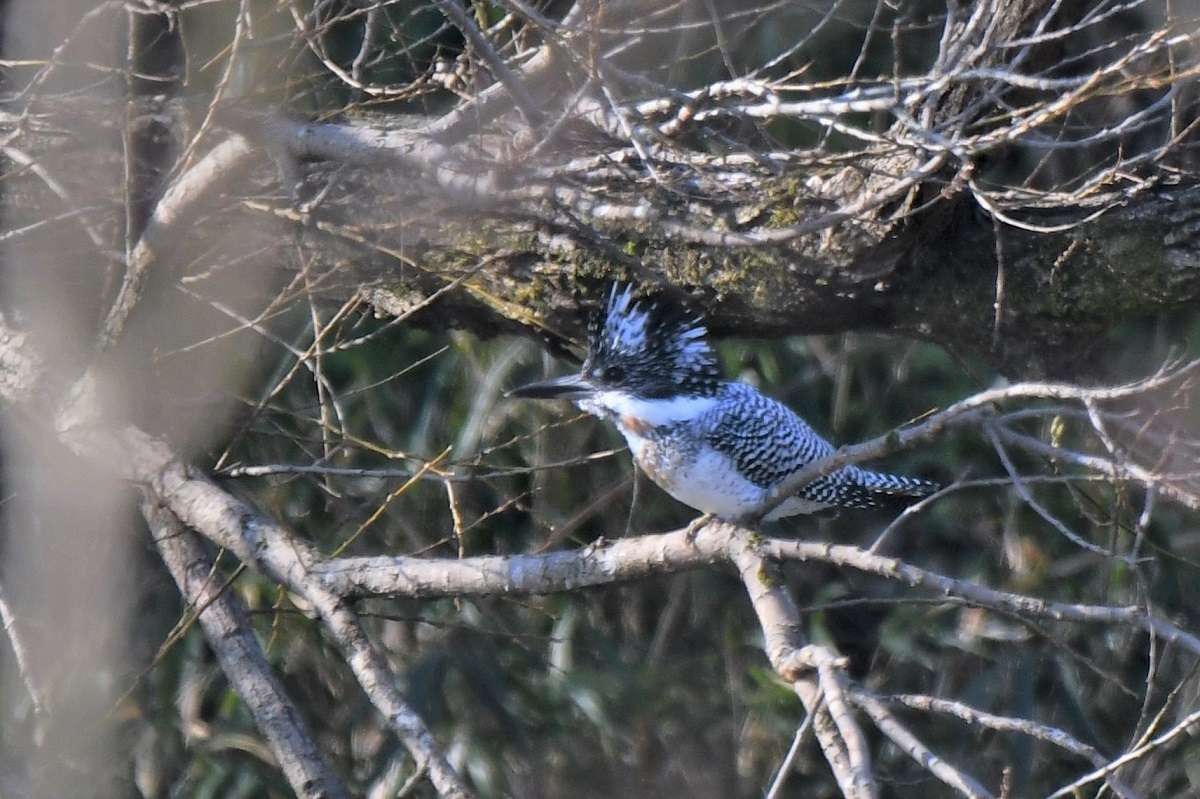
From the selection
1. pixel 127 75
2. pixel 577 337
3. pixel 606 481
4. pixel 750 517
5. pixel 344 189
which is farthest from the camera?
pixel 606 481

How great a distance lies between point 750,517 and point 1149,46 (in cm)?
77

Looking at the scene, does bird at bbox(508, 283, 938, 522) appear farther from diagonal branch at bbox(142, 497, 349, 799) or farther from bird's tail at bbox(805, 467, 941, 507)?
diagonal branch at bbox(142, 497, 349, 799)

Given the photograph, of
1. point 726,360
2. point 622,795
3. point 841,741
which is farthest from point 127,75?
point 622,795

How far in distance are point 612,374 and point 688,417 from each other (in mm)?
164

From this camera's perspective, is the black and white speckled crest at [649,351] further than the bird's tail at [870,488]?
No

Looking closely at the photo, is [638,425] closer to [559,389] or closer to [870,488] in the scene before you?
[559,389]

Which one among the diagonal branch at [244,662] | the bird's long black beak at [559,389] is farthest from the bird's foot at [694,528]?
the diagonal branch at [244,662]

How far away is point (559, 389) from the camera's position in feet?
7.68

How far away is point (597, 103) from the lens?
1771mm

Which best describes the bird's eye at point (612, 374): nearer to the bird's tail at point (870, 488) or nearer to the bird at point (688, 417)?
the bird at point (688, 417)

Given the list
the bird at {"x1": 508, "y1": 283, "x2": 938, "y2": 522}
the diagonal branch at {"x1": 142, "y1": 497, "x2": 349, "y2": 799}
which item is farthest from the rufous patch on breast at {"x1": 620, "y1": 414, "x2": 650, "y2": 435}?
the diagonal branch at {"x1": 142, "y1": 497, "x2": 349, "y2": 799}

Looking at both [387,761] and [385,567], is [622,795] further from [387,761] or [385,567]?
[385,567]

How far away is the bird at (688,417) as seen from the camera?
2.26m

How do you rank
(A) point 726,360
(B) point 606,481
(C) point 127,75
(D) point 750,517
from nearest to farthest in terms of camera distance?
(C) point 127,75
(D) point 750,517
(A) point 726,360
(B) point 606,481
